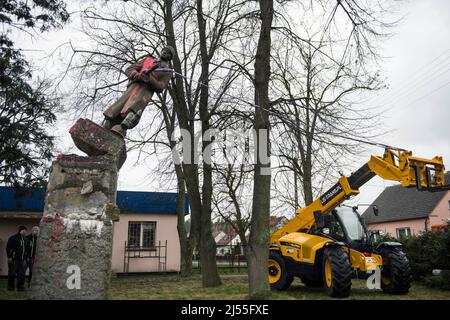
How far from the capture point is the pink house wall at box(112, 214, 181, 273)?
59.6 ft

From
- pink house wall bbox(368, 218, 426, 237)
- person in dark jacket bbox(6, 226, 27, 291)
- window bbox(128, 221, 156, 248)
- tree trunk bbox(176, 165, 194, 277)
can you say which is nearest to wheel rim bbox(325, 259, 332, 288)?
person in dark jacket bbox(6, 226, 27, 291)

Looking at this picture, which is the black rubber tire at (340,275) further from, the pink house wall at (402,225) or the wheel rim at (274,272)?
the pink house wall at (402,225)

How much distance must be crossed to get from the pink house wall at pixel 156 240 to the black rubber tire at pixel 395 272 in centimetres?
1084

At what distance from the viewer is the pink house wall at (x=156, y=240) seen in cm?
1817

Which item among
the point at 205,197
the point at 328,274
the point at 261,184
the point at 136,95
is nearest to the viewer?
the point at 136,95

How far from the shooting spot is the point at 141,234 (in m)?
19.0

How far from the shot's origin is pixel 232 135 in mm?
12312

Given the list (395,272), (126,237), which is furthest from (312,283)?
(126,237)

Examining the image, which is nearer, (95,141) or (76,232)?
(76,232)

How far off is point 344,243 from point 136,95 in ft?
20.8

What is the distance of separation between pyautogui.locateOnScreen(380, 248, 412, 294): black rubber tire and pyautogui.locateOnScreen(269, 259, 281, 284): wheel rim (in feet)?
8.51

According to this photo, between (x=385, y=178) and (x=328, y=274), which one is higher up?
(x=385, y=178)

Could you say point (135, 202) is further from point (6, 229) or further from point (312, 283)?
point (312, 283)
